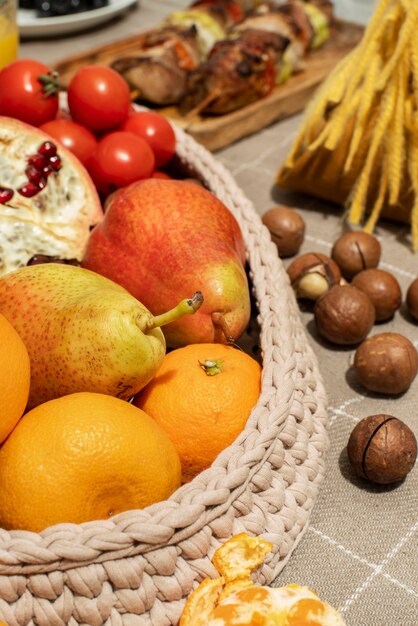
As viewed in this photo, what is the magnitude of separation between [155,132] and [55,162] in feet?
0.66

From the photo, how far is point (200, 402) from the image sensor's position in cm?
69

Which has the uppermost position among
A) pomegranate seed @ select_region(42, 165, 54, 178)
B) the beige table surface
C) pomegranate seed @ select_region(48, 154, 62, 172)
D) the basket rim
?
A: pomegranate seed @ select_region(48, 154, 62, 172)

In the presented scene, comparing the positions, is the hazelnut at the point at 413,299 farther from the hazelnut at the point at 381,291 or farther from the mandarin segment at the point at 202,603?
the mandarin segment at the point at 202,603

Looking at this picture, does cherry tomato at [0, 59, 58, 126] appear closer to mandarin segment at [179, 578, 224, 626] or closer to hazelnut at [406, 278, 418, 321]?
hazelnut at [406, 278, 418, 321]

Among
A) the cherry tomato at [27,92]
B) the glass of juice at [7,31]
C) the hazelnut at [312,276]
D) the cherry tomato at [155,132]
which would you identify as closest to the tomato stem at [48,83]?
the cherry tomato at [27,92]

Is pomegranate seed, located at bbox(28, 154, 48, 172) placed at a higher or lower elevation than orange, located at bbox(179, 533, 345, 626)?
higher

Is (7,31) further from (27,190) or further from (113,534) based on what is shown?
(113,534)

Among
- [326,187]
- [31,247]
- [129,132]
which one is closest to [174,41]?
[326,187]

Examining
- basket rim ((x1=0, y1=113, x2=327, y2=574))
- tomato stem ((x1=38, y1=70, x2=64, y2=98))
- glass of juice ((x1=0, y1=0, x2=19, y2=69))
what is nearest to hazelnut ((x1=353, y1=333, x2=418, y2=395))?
basket rim ((x1=0, y1=113, x2=327, y2=574))

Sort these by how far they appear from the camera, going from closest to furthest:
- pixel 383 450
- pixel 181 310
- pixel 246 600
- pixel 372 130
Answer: pixel 246 600 → pixel 181 310 → pixel 383 450 → pixel 372 130

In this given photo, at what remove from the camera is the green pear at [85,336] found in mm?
A: 659

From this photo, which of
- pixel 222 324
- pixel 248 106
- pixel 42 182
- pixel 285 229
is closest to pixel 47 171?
pixel 42 182

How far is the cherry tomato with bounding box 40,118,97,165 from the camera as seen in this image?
40.3 inches

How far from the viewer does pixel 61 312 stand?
692 mm
